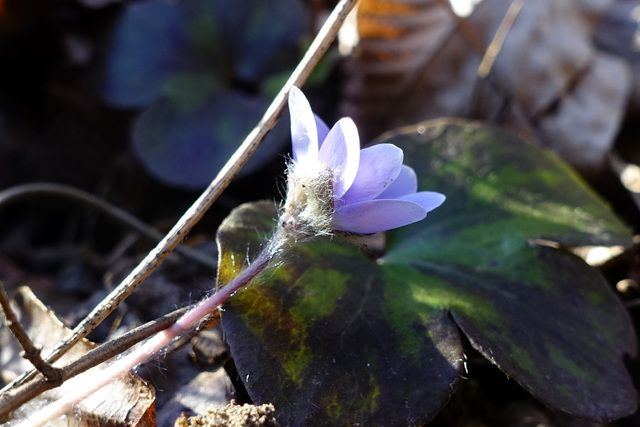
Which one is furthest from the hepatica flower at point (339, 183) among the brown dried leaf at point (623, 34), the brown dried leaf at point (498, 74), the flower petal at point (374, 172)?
the brown dried leaf at point (623, 34)

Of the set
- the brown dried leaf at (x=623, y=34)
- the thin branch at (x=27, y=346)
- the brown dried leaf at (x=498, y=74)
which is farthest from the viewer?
the brown dried leaf at (x=623, y=34)

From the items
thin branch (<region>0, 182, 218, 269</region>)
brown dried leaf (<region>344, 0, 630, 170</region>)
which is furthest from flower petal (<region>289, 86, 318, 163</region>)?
brown dried leaf (<region>344, 0, 630, 170</region>)

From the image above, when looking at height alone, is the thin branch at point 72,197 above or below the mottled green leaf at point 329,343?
below

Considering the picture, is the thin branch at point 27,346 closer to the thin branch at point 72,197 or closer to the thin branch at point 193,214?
the thin branch at point 193,214

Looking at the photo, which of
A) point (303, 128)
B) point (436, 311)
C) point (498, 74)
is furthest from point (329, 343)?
point (498, 74)

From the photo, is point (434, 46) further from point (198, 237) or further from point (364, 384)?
point (364, 384)

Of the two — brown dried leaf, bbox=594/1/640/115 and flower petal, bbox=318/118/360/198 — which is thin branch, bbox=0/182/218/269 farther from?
brown dried leaf, bbox=594/1/640/115

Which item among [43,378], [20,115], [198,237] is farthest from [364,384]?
[20,115]
